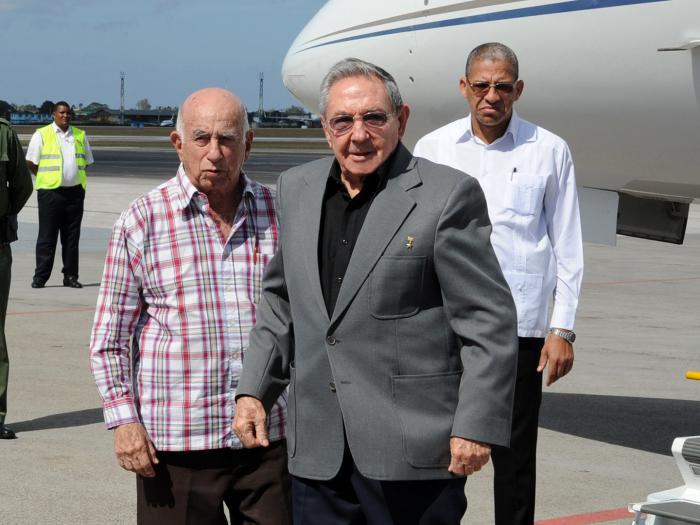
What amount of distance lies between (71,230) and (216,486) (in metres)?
10.6

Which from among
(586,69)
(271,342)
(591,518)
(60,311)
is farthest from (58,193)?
(271,342)

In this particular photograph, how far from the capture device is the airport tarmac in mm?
6031

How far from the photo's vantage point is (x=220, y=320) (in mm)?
3609

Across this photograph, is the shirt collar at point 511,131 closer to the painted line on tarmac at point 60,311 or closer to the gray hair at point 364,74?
the gray hair at point 364,74

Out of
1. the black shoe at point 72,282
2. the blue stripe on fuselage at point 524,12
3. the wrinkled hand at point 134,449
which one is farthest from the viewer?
the black shoe at point 72,282

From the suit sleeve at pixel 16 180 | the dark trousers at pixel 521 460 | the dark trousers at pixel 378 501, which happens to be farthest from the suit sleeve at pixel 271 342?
the suit sleeve at pixel 16 180

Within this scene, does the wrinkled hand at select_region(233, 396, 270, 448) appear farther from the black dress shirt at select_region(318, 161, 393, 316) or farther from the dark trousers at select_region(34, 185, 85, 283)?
the dark trousers at select_region(34, 185, 85, 283)

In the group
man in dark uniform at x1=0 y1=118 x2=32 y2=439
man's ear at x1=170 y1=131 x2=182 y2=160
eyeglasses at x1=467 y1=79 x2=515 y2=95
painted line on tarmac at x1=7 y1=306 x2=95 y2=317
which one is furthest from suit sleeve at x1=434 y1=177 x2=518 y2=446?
painted line on tarmac at x1=7 y1=306 x2=95 y2=317

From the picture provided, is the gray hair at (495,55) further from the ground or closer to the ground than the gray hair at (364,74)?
further from the ground

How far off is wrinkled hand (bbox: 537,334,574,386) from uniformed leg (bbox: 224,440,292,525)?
150cm

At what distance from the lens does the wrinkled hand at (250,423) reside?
3.41 meters

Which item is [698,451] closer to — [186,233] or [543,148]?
[543,148]

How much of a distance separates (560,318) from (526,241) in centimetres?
31

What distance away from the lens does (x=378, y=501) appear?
325 cm
